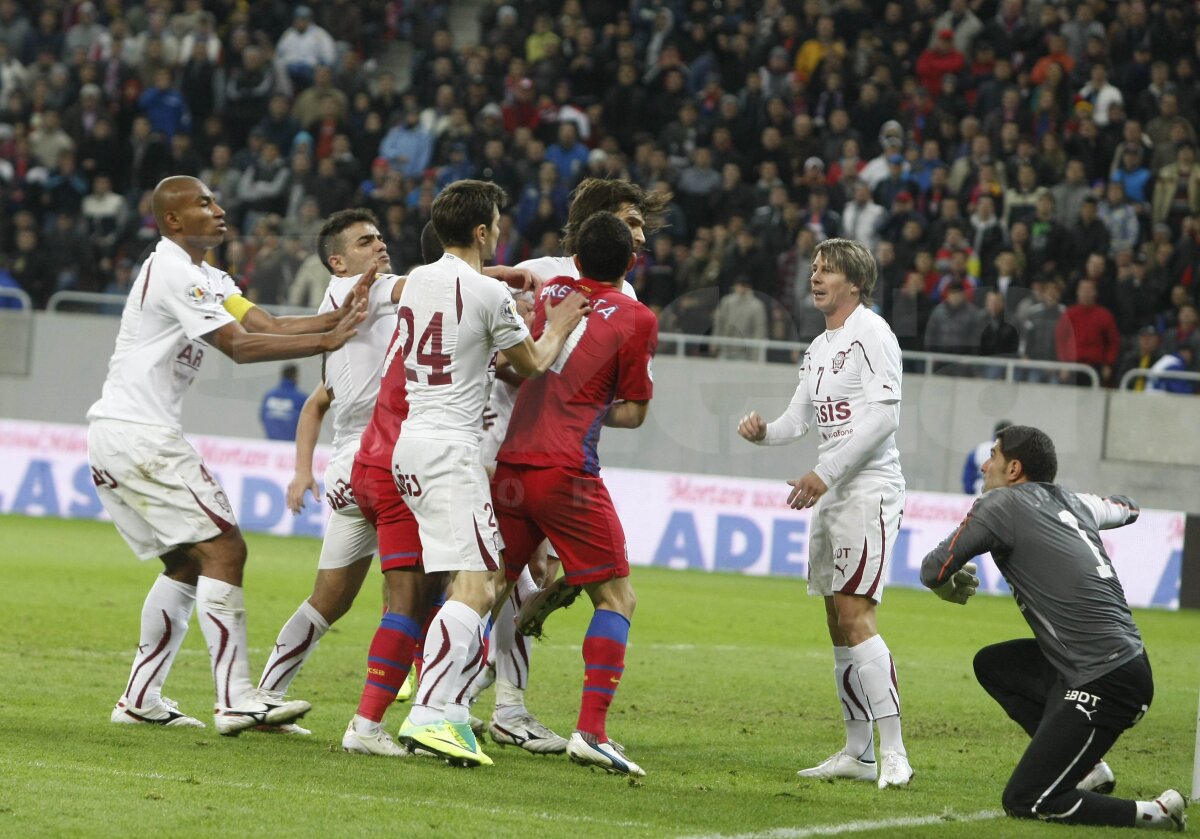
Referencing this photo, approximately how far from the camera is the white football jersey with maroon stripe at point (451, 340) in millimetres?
6629

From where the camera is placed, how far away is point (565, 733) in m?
7.89

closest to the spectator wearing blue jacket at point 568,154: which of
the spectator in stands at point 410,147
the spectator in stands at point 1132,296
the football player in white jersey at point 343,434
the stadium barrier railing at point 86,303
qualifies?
the spectator in stands at point 410,147

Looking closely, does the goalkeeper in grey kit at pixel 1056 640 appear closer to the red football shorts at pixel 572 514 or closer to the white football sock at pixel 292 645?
the red football shorts at pixel 572 514

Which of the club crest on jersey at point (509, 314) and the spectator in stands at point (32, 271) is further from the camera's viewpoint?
the spectator in stands at point (32, 271)

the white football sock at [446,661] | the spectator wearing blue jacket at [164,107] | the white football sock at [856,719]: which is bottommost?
the white football sock at [856,719]

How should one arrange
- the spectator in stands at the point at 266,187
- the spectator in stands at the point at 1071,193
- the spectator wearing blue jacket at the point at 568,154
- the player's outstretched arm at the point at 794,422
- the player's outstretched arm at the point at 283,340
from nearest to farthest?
1. the player's outstretched arm at the point at 283,340
2. the player's outstretched arm at the point at 794,422
3. the spectator in stands at the point at 1071,193
4. the spectator wearing blue jacket at the point at 568,154
5. the spectator in stands at the point at 266,187

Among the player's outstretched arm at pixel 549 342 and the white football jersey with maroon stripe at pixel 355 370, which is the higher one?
the player's outstretched arm at pixel 549 342

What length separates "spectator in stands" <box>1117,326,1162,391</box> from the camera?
18377mm

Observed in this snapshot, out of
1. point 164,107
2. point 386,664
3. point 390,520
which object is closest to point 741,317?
point 164,107

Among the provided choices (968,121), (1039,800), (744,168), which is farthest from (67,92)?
(1039,800)

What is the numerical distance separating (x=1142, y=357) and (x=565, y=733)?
1252 centimetres

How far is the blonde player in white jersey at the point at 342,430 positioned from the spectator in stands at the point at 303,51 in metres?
17.8

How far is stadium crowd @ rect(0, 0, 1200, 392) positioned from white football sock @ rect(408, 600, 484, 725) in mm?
11175

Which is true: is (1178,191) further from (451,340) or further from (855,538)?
(451,340)
